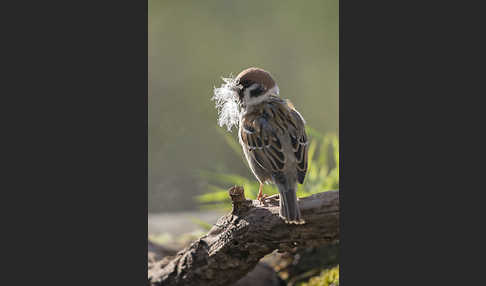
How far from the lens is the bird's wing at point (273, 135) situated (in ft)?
15.8

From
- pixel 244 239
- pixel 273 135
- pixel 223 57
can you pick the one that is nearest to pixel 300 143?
pixel 273 135

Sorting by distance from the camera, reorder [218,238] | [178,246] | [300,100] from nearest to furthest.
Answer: [218,238], [300,100], [178,246]

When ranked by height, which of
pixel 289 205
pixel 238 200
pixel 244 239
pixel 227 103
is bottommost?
pixel 244 239

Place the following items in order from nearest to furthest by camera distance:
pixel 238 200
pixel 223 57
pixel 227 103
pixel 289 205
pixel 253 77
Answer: pixel 289 205 → pixel 238 200 → pixel 253 77 → pixel 227 103 → pixel 223 57

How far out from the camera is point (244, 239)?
4.92 meters

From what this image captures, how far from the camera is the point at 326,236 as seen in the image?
473 centimetres

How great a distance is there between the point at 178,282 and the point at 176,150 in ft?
6.39

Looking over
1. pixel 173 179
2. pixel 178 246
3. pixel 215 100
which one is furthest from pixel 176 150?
pixel 215 100

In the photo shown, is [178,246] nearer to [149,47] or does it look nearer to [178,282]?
[178,282]

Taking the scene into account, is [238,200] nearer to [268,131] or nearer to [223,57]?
[268,131]

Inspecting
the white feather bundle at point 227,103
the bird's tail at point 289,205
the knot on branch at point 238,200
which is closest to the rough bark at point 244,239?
the knot on branch at point 238,200

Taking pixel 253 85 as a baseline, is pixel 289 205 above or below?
below

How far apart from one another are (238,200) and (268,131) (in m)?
0.65

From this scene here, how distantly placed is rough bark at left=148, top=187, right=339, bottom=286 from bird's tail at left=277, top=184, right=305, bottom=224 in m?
0.11
